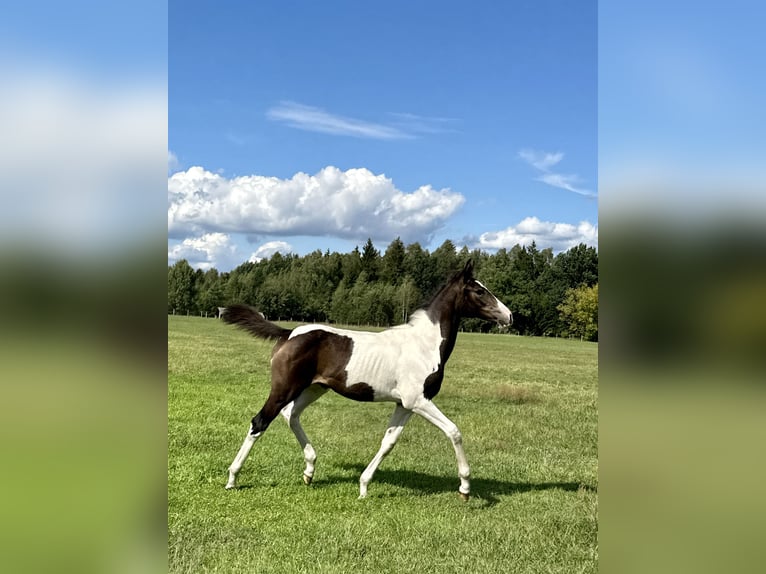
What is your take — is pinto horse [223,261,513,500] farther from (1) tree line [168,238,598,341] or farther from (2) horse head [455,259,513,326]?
(1) tree line [168,238,598,341]

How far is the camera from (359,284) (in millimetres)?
32688

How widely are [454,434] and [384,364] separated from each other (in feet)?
3.44

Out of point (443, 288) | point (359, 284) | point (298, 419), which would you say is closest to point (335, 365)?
point (298, 419)

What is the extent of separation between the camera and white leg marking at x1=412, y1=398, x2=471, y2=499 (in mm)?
6145

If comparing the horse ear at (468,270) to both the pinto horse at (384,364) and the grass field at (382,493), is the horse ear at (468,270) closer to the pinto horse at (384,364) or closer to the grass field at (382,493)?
the pinto horse at (384,364)

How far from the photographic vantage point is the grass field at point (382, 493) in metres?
4.60

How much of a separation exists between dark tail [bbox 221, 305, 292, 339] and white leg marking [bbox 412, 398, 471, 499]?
6.06 feet

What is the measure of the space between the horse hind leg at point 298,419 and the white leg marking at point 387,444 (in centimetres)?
63
